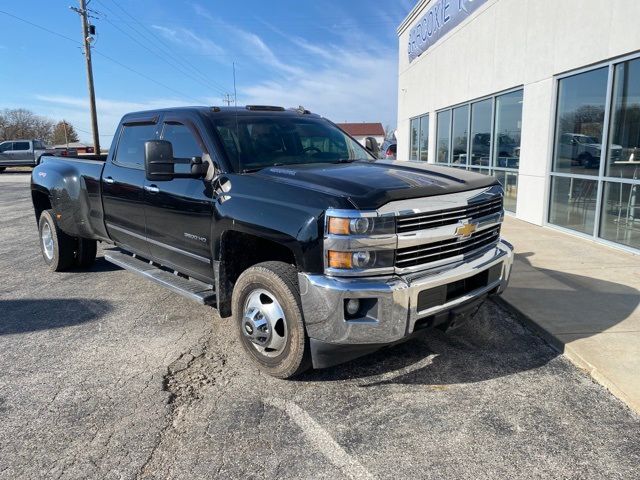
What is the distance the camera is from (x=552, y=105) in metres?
8.67

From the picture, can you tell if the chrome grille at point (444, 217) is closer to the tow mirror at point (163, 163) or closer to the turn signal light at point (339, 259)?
the turn signal light at point (339, 259)

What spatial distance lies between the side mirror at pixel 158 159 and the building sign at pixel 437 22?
10.1 metres

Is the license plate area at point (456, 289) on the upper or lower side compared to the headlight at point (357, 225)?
lower

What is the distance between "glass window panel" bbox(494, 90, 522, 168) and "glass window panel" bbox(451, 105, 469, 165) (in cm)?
192

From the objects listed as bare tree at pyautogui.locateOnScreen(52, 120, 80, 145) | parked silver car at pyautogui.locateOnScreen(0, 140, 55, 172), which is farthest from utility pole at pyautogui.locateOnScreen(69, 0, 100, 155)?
bare tree at pyautogui.locateOnScreen(52, 120, 80, 145)

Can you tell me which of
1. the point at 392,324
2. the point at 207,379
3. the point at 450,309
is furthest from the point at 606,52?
the point at 207,379

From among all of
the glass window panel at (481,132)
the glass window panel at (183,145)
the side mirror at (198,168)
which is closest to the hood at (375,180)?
the side mirror at (198,168)

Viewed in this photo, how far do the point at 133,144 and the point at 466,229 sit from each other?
3532mm

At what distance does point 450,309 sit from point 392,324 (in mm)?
525

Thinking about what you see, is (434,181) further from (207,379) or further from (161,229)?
(161,229)

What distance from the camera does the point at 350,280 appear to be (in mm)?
2992

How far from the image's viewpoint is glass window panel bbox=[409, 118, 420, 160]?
18500 millimetres

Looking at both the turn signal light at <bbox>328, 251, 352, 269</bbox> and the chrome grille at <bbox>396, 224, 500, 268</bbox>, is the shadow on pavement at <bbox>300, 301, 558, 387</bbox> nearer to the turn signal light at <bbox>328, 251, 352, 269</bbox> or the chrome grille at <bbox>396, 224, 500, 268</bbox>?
the chrome grille at <bbox>396, 224, 500, 268</bbox>

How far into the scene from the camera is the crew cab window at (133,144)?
4953 mm
